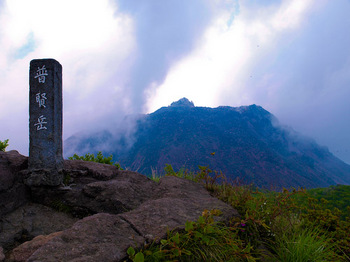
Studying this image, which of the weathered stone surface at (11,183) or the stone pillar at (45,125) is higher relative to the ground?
the stone pillar at (45,125)

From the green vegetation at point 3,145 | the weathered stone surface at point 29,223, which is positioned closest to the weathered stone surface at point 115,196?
the weathered stone surface at point 29,223

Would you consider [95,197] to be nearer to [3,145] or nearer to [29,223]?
[29,223]

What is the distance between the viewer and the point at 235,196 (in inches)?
170

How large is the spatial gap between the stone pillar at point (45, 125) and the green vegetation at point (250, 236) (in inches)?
130

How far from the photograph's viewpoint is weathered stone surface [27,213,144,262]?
1.97 m

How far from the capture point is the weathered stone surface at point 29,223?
361 centimetres

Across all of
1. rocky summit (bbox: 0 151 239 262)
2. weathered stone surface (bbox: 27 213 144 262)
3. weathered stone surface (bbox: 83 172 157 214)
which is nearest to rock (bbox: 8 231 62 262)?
rocky summit (bbox: 0 151 239 262)

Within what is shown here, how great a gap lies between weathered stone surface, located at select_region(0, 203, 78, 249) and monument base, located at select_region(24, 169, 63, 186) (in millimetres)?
450

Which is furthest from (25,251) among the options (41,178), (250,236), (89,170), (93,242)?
(250,236)

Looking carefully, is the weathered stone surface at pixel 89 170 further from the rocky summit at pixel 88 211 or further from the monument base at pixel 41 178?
the monument base at pixel 41 178

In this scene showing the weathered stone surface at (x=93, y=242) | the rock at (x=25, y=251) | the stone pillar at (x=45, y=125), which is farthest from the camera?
the stone pillar at (x=45, y=125)

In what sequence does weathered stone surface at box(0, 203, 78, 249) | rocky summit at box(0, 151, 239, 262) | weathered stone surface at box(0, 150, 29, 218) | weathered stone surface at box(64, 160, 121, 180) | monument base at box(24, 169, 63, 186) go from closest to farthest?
rocky summit at box(0, 151, 239, 262), weathered stone surface at box(0, 203, 78, 249), weathered stone surface at box(0, 150, 29, 218), monument base at box(24, 169, 63, 186), weathered stone surface at box(64, 160, 121, 180)

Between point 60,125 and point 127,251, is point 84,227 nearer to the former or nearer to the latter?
point 127,251

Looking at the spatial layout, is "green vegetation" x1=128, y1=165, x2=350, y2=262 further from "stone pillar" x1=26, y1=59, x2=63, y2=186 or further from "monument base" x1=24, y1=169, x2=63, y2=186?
"stone pillar" x1=26, y1=59, x2=63, y2=186
